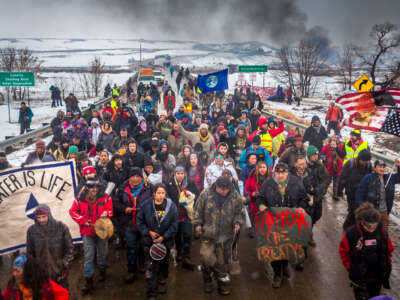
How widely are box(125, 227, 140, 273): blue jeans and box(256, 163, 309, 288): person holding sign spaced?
198 cm

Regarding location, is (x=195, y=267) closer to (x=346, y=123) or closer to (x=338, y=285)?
(x=338, y=285)

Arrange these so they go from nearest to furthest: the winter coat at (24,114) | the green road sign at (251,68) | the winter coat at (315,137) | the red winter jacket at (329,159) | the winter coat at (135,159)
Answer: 1. the winter coat at (135,159)
2. the red winter jacket at (329,159)
3. the winter coat at (315,137)
4. the winter coat at (24,114)
5. the green road sign at (251,68)

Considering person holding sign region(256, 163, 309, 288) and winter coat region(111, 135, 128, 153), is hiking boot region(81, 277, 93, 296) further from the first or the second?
winter coat region(111, 135, 128, 153)

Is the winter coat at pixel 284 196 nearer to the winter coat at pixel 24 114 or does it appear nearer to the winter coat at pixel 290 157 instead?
the winter coat at pixel 290 157

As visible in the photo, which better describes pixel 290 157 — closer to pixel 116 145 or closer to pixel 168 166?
pixel 168 166

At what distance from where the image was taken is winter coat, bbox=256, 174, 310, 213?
4.95 metres

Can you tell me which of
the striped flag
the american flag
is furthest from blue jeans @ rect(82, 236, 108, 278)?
the american flag

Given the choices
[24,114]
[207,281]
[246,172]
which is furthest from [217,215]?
[24,114]

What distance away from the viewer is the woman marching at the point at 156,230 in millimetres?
4574

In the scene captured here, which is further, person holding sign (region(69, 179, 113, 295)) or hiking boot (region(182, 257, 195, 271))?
hiking boot (region(182, 257, 195, 271))

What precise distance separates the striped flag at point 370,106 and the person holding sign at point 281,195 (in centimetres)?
185

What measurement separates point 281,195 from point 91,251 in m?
2.99

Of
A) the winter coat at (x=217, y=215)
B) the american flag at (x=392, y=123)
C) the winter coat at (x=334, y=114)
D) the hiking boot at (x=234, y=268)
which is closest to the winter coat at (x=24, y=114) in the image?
the winter coat at (x=217, y=215)

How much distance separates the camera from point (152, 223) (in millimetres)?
4633
